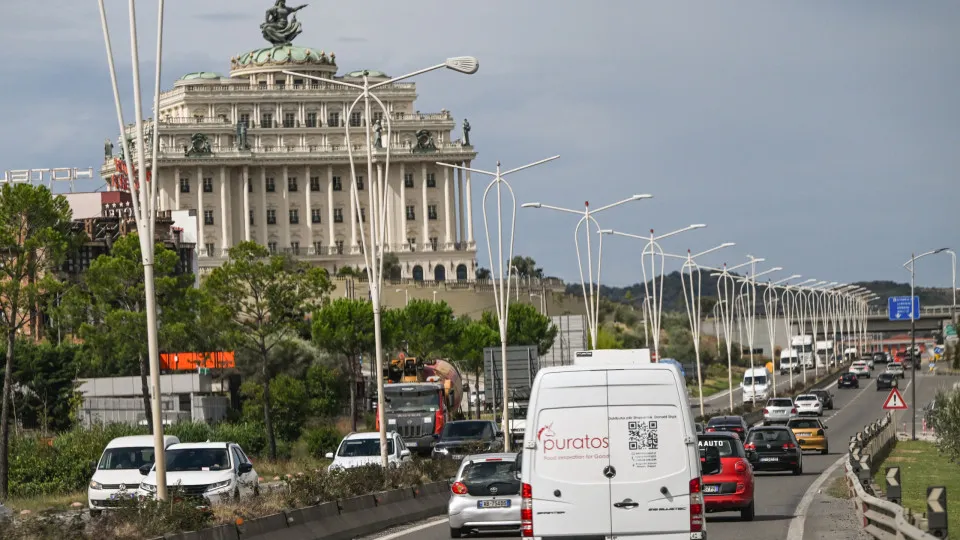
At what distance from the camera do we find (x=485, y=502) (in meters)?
26.0

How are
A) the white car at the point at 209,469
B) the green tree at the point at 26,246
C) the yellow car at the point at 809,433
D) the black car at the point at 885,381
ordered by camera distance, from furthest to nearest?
the black car at the point at 885,381
the yellow car at the point at 809,433
the green tree at the point at 26,246
the white car at the point at 209,469

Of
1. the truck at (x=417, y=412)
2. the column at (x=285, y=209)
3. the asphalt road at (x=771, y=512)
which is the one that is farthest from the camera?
the column at (x=285, y=209)

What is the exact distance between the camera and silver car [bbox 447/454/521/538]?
84.8 ft

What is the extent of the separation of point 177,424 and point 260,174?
12006cm

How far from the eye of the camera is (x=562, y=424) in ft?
56.9

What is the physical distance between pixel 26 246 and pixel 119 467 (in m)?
18.6

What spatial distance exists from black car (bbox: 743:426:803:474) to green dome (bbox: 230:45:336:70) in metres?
146

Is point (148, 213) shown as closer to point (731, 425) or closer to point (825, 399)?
point (731, 425)

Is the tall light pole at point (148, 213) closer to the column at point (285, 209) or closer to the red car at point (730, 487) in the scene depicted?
the red car at point (730, 487)

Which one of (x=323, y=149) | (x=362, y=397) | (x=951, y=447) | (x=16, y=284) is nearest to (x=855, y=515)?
(x=951, y=447)

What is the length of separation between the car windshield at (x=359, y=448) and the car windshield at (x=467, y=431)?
10.8m

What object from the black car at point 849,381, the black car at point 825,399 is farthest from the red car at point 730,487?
the black car at point 849,381

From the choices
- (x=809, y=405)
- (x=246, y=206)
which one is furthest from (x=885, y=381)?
(x=246, y=206)

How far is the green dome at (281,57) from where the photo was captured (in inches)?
7315
